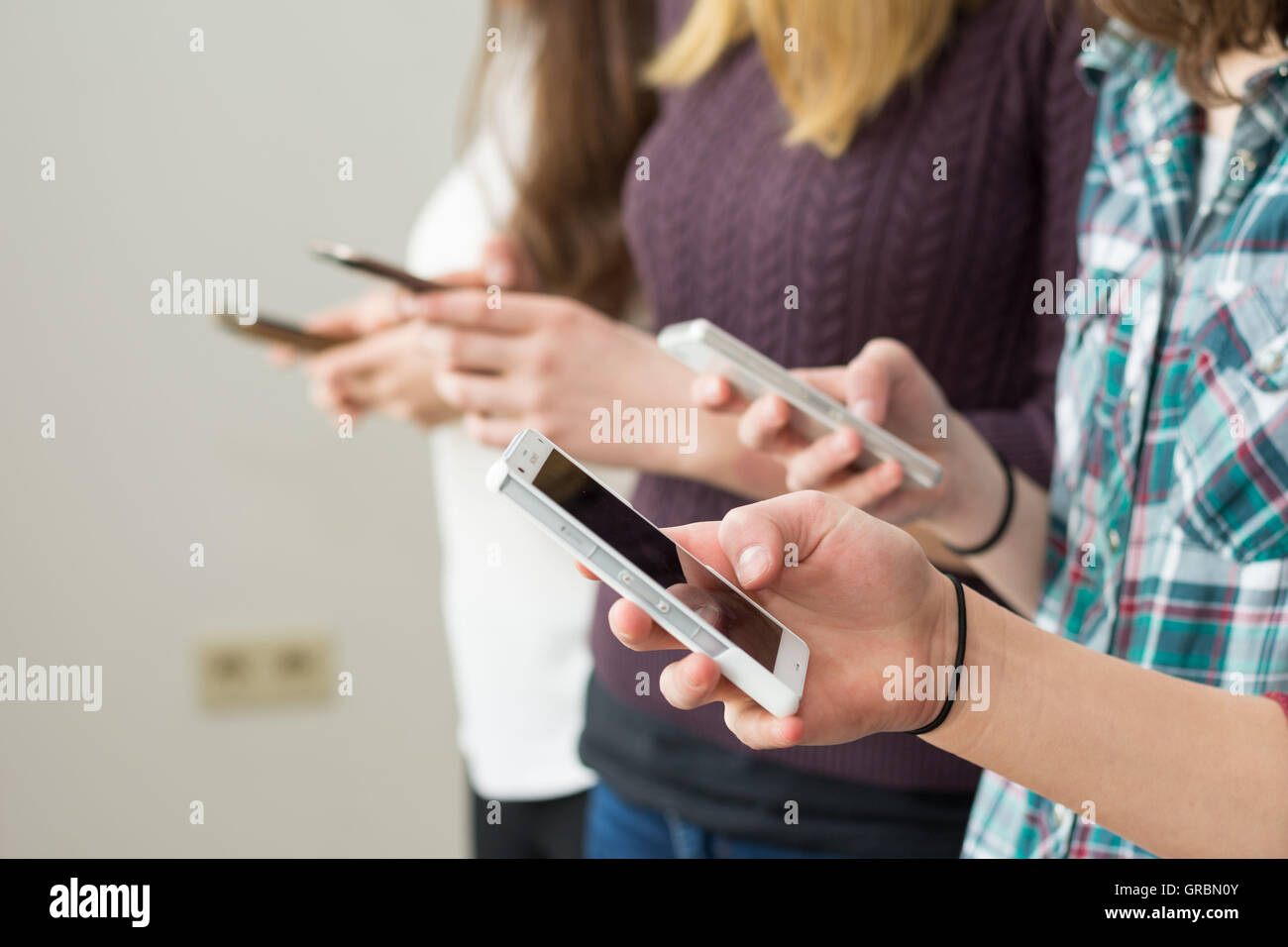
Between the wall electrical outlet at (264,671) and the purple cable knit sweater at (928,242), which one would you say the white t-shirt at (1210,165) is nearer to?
the purple cable knit sweater at (928,242)

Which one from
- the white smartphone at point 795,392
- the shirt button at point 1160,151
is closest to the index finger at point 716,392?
the white smartphone at point 795,392

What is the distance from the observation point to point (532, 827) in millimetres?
897

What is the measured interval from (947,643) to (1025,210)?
374 millimetres

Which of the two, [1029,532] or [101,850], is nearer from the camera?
[1029,532]

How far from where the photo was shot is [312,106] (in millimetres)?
1178

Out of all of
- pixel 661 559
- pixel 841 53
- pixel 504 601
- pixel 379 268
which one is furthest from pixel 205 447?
pixel 661 559

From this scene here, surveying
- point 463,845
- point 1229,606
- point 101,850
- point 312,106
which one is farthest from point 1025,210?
point 101,850

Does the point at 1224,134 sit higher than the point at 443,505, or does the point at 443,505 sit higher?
the point at 1224,134

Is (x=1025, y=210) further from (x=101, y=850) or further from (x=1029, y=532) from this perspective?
(x=101, y=850)

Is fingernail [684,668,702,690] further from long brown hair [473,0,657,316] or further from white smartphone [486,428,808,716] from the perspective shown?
long brown hair [473,0,657,316]

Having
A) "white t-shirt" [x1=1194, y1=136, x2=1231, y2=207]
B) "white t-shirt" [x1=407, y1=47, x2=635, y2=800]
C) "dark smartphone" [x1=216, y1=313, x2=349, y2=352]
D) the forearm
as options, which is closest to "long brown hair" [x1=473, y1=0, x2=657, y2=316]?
"white t-shirt" [x1=407, y1=47, x2=635, y2=800]

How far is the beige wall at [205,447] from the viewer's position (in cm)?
116

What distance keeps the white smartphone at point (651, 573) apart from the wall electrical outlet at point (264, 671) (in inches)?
42.0

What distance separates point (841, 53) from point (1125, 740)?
1.48 ft
